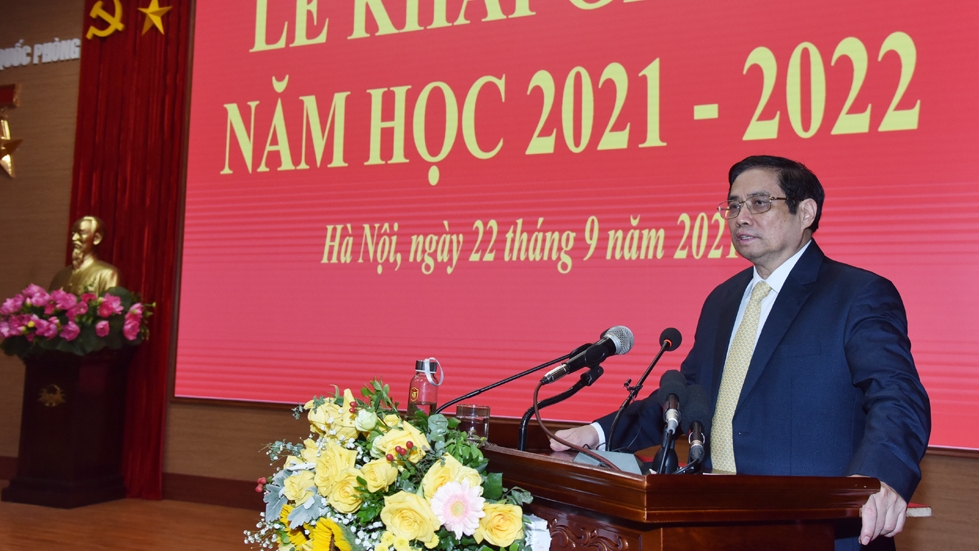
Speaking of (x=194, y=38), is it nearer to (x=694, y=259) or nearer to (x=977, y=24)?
(x=694, y=259)

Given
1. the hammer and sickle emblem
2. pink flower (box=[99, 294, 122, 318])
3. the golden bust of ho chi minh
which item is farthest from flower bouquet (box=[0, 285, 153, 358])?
the hammer and sickle emblem

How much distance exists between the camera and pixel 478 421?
5.33 feet

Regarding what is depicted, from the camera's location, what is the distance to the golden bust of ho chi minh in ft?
16.6

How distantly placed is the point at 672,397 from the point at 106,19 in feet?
17.5

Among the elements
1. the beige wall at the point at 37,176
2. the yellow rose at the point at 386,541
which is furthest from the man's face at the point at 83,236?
the yellow rose at the point at 386,541

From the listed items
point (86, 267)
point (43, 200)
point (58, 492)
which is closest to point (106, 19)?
point (43, 200)

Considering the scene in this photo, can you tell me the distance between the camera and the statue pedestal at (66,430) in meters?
4.77

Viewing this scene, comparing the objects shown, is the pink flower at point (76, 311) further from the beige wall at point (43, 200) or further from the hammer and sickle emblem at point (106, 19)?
the hammer and sickle emblem at point (106, 19)

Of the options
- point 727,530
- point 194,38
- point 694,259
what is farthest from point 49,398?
point 727,530

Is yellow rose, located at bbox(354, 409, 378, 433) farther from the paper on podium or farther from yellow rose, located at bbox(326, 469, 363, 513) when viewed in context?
the paper on podium

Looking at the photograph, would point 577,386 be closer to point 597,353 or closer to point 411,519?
point 597,353

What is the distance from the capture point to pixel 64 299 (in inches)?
187

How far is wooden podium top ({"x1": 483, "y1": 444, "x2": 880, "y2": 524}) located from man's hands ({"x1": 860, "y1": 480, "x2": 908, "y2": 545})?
0.6 inches

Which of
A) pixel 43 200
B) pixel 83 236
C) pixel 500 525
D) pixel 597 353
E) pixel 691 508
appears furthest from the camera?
pixel 43 200
